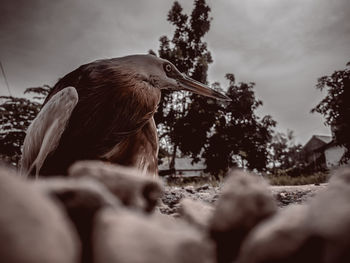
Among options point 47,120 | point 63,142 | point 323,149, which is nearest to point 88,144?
point 63,142

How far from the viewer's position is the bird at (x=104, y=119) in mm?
2824

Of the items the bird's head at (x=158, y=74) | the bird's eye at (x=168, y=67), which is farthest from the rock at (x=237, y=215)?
the bird's eye at (x=168, y=67)

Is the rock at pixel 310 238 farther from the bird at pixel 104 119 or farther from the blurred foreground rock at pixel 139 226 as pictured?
the bird at pixel 104 119

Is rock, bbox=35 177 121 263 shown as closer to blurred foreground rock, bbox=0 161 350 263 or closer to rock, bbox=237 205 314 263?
blurred foreground rock, bbox=0 161 350 263

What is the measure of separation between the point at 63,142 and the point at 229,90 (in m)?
24.4

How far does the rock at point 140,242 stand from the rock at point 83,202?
6 cm

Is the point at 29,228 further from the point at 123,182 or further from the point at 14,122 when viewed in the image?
the point at 14,122

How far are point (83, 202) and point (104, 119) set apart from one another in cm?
217

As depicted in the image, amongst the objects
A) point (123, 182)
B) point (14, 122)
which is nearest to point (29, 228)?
point (123, 182)

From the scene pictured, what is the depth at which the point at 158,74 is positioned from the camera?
3.37m

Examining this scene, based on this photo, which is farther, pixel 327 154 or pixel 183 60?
pixel 327 154

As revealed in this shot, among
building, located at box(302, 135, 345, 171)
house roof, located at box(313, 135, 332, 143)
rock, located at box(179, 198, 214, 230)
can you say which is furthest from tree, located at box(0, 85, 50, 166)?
house roof, located at box(313, 135, 332, 143)

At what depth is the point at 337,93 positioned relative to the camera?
65.5 feet

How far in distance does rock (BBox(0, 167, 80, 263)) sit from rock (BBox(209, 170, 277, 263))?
1.48ft
